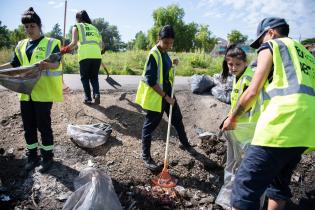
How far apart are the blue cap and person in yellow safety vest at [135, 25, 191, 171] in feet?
4.40

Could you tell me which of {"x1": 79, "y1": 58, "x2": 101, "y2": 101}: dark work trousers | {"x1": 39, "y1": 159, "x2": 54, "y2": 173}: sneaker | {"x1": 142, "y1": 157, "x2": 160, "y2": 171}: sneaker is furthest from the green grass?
{"x1": 142, "y1": 157, "x2": 160, "y2": 171}: sneaker

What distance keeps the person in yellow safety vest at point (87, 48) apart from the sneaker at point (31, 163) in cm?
185

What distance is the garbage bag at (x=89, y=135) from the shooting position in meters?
4.12

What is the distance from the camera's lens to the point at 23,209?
3.13m

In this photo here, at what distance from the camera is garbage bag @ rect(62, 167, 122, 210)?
8.90 feet

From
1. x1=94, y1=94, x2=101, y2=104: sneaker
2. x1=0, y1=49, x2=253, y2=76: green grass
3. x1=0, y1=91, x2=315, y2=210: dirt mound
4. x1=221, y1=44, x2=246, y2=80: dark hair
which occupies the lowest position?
x1=0, y1=91, x2=315, y2=210: dirt mound

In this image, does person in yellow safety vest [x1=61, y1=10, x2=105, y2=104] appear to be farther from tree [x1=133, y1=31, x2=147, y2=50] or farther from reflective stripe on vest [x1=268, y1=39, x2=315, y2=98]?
tree [x1=133, y1=31, x2=147, y2=50]

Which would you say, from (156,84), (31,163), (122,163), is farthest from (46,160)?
(156,84)

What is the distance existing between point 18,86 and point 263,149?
261 centimetres

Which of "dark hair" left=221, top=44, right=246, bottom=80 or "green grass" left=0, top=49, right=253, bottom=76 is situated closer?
"dark hair" left=221, top=44, right=246, bottom=80

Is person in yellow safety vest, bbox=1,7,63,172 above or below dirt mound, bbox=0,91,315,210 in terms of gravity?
above

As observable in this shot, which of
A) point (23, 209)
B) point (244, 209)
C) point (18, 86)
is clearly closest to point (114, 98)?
point (18, 86)

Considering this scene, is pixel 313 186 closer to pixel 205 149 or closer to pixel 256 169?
pixel 205 149

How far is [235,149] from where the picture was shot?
3045mm
